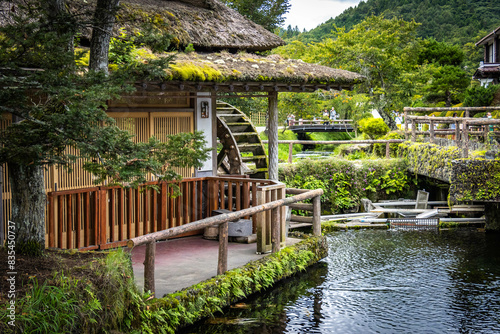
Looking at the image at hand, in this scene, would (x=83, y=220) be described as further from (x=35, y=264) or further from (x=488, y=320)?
(x=488, y=320)

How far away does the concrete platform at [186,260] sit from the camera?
7203mm

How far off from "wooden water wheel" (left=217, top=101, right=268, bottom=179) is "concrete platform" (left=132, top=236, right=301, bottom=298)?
3.63 meters

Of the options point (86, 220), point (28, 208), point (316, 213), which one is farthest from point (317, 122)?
point (28, 208)

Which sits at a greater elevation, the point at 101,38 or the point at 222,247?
the point at 101,38

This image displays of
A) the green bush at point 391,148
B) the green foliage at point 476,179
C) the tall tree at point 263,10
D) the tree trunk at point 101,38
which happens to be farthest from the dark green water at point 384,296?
the tall tree at point 263,10

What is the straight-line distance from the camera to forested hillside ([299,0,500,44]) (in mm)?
52537

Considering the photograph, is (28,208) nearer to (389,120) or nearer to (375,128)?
(375,128)

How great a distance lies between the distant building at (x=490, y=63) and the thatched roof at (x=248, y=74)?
2222 cm

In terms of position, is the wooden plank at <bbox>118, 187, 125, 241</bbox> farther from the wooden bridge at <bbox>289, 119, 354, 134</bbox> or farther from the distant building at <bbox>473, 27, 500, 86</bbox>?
the wooden bridge at <bbox>289, 119, 354, 134</bbox>

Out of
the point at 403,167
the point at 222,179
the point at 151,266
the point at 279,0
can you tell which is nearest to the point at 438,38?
the point at 279,0

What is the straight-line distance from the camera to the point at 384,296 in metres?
8.63

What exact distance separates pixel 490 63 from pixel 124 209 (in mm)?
29875

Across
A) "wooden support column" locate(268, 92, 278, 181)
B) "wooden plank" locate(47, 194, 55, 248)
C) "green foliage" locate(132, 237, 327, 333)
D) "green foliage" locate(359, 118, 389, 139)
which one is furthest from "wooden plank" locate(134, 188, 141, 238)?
"green foliage" locate(359, 118, 389, 139)

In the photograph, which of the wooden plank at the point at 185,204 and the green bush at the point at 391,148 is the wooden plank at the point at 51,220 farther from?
the green bush at the point at 391,148
